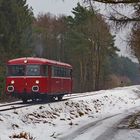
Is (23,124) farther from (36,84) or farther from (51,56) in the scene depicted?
(51,56)

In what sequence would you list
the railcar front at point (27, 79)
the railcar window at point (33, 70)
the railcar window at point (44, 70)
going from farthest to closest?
the railcar window at point (33, 70)
the railcar window at point (44, 70)
the railcar front at point (27, 79)

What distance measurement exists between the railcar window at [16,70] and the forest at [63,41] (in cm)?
1175

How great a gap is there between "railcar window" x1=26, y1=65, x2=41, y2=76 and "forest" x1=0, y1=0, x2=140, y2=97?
12.4 meters

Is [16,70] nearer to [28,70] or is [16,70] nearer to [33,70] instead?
[28,70]

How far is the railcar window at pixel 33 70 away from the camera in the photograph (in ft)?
93.2

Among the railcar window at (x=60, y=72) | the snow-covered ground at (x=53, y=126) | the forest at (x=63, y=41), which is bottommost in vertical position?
the snow-covered ground at (x=53, y=126)

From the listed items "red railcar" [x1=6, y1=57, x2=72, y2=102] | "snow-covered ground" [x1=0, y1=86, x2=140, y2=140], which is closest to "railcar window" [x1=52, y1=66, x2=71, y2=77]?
"red railcar" [x1=6, y1=57, x2=72, y2=102]

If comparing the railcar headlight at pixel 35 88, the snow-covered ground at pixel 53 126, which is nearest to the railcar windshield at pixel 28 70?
the railcar headlight at pixel 35 88

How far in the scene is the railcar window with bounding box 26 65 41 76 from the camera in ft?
93.2

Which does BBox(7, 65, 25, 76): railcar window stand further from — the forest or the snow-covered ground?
the forest

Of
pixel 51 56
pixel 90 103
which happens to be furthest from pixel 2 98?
pixel 51 56

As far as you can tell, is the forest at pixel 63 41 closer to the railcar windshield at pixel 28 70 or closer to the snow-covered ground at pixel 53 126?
the railcar windshield at pixel 28 70

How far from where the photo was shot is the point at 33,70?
2866cm

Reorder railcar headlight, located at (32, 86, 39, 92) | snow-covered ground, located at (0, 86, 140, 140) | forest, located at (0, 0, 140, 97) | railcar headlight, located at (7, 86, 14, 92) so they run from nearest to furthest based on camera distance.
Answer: snow-covered ground, located at (0, 86, 140, 140) → railcar headlight, located at (32, 86, 39, 92) → railcar headlight, located at (7, 86, 14, 92) → forest, located at (0, 0, 140, 97)
